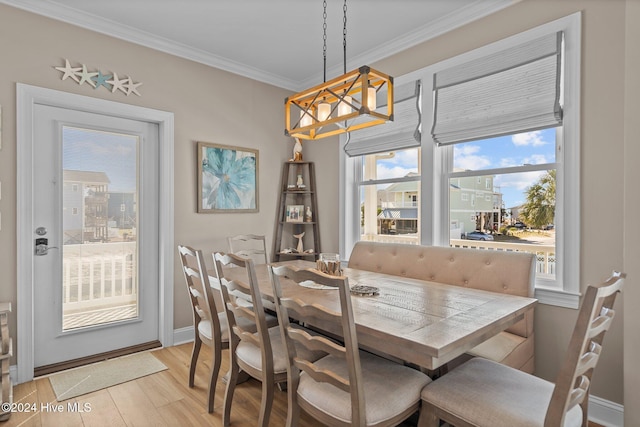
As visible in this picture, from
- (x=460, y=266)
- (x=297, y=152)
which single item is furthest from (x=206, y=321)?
(x=297, y=152)

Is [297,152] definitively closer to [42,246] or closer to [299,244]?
[299,244]

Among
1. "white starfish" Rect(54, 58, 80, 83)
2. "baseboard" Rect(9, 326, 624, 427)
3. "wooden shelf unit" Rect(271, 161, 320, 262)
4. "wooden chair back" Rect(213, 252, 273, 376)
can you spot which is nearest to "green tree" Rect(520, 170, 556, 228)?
"baseboard" Rect(9, 326, 624, 427)

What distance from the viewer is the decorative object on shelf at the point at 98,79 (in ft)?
8.77

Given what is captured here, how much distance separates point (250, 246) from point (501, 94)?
106 inches

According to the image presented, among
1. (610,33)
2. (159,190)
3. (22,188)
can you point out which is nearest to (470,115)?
(610,33)

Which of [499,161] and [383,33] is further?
[383,33]

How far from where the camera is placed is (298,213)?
399 cm

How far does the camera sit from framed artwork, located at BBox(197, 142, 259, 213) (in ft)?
11.2

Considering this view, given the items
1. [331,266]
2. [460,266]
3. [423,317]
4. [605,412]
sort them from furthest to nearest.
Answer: [460,266] < [331,266] < [605,412] < [423,317]

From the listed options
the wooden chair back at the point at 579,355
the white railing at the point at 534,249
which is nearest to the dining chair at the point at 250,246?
the white railing at the point at 534,249

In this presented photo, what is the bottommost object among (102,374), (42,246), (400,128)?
(102,374)

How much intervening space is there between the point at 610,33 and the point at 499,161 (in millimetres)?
959

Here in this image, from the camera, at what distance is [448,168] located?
9.68 ft

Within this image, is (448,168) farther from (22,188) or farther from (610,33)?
(22,188)
